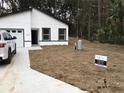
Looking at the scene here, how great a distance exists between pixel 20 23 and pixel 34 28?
253 cm

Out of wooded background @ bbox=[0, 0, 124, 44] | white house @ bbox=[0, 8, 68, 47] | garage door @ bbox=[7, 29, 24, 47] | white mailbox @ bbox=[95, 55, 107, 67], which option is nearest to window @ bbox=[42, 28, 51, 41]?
white house @ bbox=[0, 8, 68, 47]

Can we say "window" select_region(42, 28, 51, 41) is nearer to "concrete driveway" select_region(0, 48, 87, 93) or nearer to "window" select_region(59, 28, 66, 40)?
"window" select_region(59, 28, 66, 40)

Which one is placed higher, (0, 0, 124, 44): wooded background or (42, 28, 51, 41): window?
(0, 0, 124, 44): wooded background

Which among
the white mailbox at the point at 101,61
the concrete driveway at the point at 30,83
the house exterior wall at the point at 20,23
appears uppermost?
the house exterior wall at the point at 20,23

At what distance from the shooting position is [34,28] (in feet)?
124

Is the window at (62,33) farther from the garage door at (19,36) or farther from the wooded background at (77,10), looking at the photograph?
the wooded background at (77,10)

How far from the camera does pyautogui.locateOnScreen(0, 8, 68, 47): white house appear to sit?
35.8 meters

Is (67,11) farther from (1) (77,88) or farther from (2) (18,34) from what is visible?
(1) (77,88)

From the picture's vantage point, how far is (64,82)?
12.1m

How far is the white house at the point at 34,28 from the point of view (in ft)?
117

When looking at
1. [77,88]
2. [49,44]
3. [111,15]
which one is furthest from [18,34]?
[77,88]

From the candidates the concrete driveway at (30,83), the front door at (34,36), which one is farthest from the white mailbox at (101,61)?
the front door at (34,36)

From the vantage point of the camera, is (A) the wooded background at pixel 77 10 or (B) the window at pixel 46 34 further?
(A) the wooded background at pixel 77 10

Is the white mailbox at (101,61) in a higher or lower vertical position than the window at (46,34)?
lower
